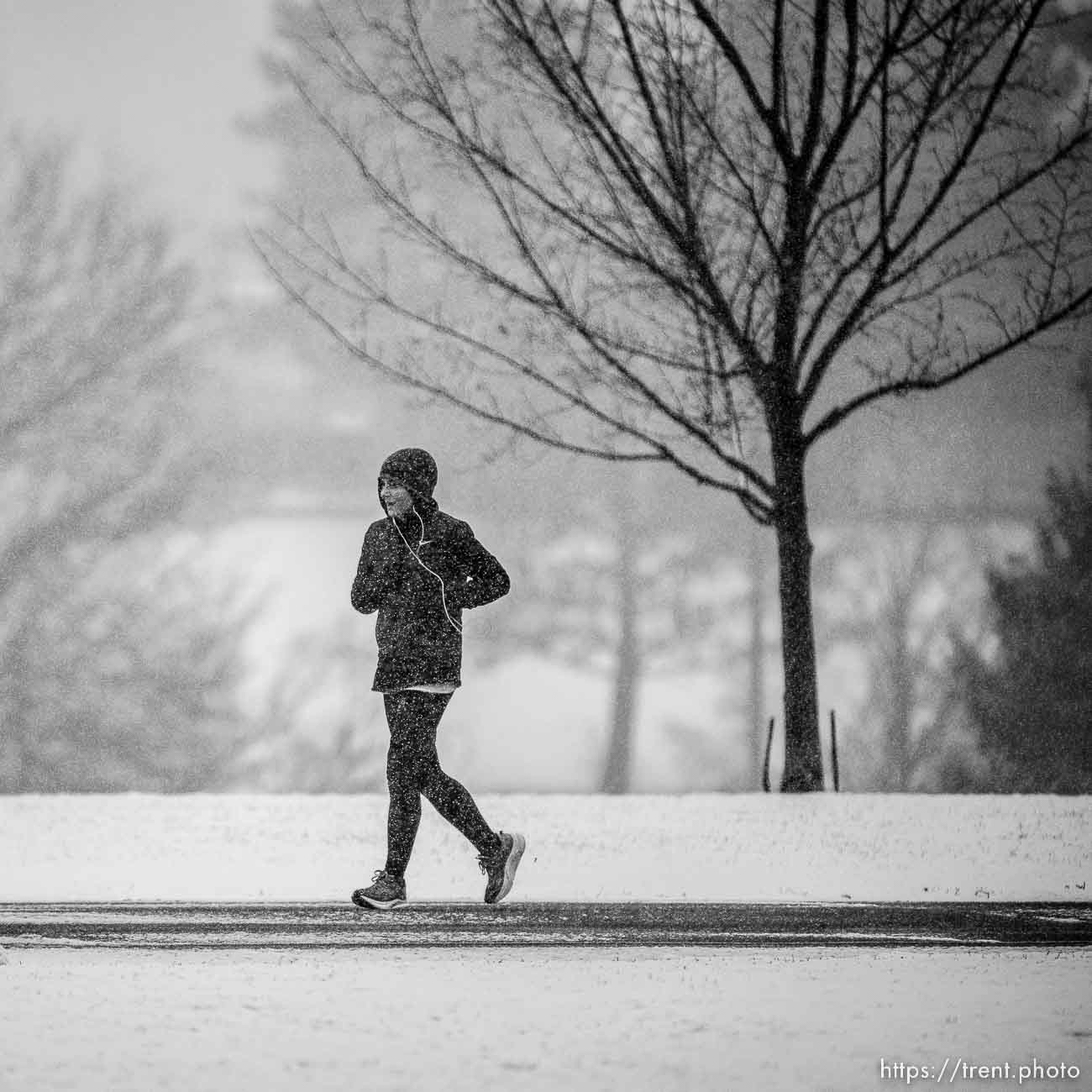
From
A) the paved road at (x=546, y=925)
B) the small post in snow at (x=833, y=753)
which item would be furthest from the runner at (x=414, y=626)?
the small post in snow at (x=833, y=753)

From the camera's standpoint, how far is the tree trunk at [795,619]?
1049 cm

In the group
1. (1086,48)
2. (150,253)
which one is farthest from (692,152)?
(150,253)

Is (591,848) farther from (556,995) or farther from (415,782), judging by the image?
(556,995)

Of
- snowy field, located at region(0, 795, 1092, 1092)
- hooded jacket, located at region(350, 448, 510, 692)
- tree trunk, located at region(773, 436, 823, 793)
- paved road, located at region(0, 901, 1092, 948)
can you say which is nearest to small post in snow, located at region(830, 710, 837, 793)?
tree trunk, located at region(773, 436, 823, 793)

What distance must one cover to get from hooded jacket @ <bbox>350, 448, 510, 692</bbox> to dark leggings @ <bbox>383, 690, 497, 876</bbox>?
106 millimetres

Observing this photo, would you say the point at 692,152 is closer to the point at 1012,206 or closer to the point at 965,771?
the point at 1012,206

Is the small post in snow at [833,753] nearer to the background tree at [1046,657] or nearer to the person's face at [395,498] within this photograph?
the person's face at [395,498]

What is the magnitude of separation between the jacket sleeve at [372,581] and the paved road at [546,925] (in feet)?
3.88

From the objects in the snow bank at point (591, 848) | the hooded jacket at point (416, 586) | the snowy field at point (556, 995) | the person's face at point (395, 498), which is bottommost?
the snowy field at point (556, 995)

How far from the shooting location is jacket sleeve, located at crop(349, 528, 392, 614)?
5.96 meters

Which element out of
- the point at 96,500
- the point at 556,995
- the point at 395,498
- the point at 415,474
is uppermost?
the point at 96,500

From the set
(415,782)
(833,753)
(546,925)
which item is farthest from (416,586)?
(833,753)

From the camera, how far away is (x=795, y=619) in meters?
10.5

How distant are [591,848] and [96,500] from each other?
15.4m
